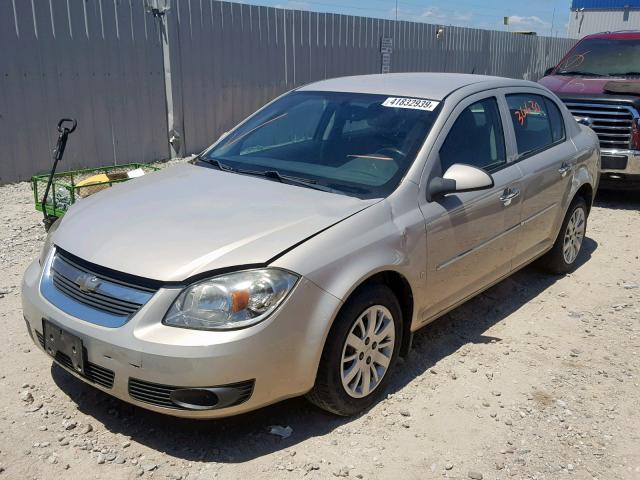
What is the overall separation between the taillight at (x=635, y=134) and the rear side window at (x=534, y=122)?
9.62ft

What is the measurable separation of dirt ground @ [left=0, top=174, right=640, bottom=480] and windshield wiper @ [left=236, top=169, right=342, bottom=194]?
3.91 ft

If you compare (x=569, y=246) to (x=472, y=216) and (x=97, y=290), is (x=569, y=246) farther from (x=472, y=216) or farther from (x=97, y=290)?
(x=97, y=290)

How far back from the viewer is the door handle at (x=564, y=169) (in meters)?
5.00

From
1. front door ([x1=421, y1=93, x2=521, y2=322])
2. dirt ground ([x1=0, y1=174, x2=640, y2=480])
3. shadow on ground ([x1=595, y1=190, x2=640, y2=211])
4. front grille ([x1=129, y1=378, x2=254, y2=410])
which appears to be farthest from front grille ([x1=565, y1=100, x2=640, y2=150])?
front grille ([x1=129, y1=378, x2=254, y2=410])

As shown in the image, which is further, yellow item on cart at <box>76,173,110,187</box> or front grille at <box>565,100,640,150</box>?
front grille at <box>565,100,640,150</box>

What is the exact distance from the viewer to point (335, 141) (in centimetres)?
400

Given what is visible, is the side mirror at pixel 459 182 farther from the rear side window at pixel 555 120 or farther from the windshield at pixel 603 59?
the windshield at pixel 603 59

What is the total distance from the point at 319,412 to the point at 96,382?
3.82 ft

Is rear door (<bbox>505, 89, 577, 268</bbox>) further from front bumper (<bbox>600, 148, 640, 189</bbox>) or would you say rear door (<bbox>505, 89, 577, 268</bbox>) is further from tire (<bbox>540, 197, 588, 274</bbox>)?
front bumper (<bbox>600, 148, 640, 189</bbox>)

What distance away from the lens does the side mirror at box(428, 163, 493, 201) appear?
11.8 feet

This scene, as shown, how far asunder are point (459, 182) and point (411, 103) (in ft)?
2.29

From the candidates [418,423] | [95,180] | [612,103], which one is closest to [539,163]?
[418,423]

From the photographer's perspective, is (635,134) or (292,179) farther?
(635,134)

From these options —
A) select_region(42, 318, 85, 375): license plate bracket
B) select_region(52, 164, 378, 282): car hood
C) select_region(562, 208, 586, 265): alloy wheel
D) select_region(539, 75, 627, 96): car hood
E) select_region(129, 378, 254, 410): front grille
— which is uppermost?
select_region(539, 75, 627, 96): car hood
